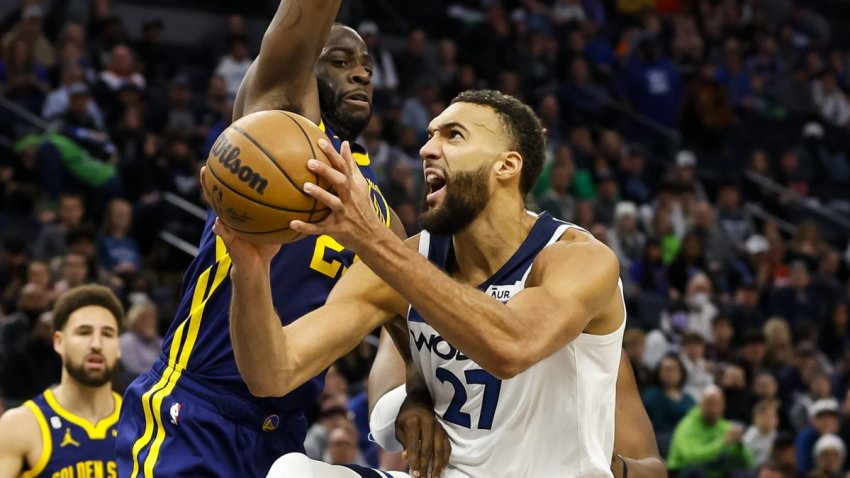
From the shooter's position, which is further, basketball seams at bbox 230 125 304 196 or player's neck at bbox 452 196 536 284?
player's neck at bbox 452 196 536 284

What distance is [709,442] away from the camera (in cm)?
1069

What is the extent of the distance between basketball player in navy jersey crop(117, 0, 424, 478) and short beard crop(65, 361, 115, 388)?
1.49m

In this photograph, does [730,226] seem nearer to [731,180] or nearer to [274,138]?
[731,180]

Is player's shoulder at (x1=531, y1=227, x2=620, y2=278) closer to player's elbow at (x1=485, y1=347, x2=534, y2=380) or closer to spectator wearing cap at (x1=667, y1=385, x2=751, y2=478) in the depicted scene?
player's elbow at (x1=485, y1=347, x2=534, y2=380)

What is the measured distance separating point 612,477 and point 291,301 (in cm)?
118

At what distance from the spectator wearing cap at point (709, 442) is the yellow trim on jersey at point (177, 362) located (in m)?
6.68

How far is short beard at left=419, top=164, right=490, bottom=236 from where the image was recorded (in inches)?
159

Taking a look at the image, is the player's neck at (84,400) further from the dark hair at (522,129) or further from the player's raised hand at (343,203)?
the player's raised hand at (343,203)

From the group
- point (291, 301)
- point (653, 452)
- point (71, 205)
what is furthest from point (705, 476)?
point (291, 301)

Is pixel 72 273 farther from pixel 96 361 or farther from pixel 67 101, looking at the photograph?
pixel 96 361

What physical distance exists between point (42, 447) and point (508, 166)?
279 centimetres

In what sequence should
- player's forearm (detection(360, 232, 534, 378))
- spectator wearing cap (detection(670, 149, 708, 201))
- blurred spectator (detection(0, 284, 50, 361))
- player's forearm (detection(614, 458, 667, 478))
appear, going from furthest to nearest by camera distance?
spectator wearing cap (detection(670, 149, 708, 201)), blurred spectator (detection(0, 284, 50, 361)), player's forearm (detection(614, 458, 667, 478)), player's forearm (detection(360, 232, 534, 378))

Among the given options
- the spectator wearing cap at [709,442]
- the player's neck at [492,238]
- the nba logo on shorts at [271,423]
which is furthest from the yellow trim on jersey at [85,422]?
the spectator wearing cap at [709,442]

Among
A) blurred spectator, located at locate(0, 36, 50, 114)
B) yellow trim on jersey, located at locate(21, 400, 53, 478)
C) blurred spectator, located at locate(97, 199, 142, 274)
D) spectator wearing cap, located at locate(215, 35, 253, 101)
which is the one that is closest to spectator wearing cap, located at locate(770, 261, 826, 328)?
spectator wearing cap, located at locate(215, 35, 253, 101)
